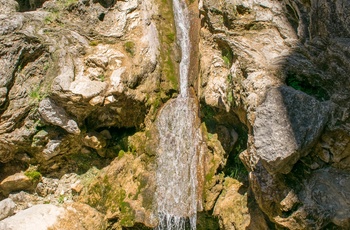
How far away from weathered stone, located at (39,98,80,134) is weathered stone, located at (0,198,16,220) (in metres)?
1.83

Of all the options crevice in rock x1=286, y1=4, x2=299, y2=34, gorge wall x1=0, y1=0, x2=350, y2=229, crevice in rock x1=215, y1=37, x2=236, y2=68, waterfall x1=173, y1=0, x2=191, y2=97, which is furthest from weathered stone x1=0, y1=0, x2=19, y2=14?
crevice in rock x1=286, y1=4, x2=299, y2=34

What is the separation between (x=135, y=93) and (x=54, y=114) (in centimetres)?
161

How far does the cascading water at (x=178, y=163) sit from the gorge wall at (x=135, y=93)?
0.16 meters

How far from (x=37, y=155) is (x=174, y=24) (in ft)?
14.0

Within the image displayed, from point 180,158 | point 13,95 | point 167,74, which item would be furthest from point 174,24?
point 13,95

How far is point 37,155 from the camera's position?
24.6ft

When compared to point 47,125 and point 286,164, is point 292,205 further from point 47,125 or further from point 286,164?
point 47,125

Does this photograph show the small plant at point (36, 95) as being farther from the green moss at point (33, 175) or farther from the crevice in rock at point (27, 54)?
the green moss at point (33, 175)

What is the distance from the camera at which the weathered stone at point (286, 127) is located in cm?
480

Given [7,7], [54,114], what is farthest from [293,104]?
[7,7]

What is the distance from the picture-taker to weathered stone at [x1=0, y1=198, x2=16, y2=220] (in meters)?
7.23

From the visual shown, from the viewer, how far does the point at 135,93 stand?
24.7ft

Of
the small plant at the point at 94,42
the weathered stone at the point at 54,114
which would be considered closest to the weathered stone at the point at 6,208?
the weathered stone at the point at 54,114

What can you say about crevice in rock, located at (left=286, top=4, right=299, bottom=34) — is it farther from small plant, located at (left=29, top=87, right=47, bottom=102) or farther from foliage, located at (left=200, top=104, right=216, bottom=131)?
small plant, located at (left=29, top=87, right=47, bottom=102)
